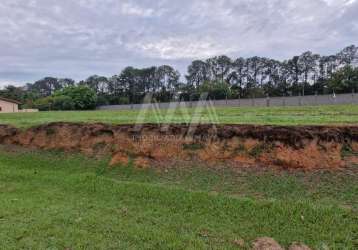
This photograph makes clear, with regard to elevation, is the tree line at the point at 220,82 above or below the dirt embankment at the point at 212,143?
above

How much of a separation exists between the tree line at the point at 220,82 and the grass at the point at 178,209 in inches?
1613

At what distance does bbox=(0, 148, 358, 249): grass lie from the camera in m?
4.01

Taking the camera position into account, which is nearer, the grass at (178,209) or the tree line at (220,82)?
the grass at (178,209)

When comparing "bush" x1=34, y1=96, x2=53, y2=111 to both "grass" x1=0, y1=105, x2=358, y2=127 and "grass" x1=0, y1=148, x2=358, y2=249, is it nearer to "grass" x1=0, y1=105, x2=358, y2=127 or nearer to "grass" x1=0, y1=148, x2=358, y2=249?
"grass" x1=0, y1=105, x2=358, y2=127

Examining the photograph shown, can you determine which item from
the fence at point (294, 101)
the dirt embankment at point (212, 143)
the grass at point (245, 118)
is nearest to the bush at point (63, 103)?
the fence at point (294, 101)

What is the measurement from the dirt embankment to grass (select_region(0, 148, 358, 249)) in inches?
16.6

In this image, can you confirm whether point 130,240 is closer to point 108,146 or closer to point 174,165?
point 174,165

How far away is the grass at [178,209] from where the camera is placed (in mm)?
4008

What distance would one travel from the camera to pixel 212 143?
7.35 meters

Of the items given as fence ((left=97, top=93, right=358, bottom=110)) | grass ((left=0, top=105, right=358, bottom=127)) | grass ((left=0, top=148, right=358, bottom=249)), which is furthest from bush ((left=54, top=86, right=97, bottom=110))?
grass ((left=0, top=148, right=358, bottom=249))

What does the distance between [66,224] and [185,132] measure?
424cm

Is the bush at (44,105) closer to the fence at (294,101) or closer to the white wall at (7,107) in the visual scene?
the white wall at (7,107)

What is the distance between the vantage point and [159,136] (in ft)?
→ 27.0

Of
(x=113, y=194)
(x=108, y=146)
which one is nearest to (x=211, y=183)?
(x=113, y=194)
